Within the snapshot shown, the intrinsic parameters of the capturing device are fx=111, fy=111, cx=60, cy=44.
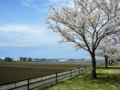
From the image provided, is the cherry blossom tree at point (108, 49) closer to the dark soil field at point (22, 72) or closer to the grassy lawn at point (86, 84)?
the dark soil field at point (22, 72)

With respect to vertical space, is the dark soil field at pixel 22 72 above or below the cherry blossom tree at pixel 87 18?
below

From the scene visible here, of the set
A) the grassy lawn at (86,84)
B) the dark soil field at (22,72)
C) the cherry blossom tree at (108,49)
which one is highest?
the cherry blossom tree at (108,49)

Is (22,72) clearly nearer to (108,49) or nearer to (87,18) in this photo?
(87,18)

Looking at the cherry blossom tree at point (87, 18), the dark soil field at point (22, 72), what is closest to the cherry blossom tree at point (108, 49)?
the dark soil field at point (22, 72)

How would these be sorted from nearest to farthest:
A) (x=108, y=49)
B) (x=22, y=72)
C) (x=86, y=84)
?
(x=86, y=84), (x=22, y=72), (x=108, y=49)

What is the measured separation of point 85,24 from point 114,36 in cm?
497

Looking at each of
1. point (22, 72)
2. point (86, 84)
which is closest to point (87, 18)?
point (86, 84)

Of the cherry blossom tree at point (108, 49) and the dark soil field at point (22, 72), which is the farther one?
the cherry blossom tree at point (108, 49)

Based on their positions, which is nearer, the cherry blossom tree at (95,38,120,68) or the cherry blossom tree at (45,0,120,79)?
the cherry blossom tree at (45,0,120,79)

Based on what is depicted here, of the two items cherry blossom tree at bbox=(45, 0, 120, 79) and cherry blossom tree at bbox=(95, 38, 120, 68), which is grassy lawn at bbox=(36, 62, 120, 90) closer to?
cherry blossom tree at bbox=(45, 0, 120, 79)

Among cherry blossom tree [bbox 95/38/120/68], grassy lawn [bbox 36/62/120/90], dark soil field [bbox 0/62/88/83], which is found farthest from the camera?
cherry blossom tree [bbox 95/38/120/68]

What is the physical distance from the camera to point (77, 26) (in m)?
12.6

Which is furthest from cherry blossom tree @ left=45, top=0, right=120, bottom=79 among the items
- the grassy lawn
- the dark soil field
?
the dark soil field

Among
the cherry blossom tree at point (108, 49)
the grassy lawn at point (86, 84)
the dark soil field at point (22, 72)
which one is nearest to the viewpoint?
the grassy lawn at point (86, 84)
